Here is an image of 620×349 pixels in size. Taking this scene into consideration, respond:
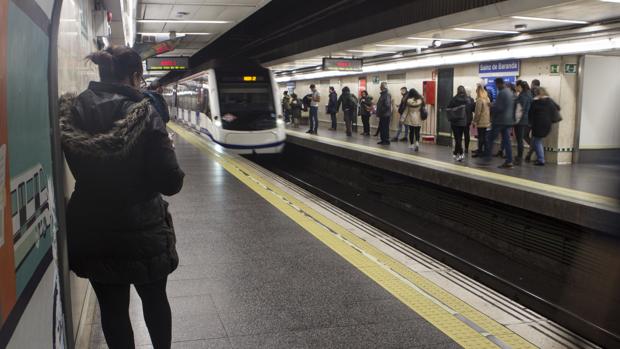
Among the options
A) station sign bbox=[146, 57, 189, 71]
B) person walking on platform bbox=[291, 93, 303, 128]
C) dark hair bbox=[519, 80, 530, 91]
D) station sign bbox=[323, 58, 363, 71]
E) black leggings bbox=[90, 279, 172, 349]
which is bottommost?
black leggings bbox=[90, 279, 172, 349]

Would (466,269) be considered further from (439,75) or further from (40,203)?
(439,75)

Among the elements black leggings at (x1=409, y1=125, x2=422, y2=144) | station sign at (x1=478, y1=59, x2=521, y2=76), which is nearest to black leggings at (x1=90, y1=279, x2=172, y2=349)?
station sign at (x1=478, y1=59, x2=521, y2=76)

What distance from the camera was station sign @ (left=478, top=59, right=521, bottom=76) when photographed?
38.2 ft

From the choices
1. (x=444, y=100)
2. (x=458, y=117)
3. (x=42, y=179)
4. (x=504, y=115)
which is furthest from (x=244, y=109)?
(x=42, y=179)

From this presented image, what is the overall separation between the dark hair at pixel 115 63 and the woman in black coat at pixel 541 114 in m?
9.06

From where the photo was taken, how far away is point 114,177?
219 cm

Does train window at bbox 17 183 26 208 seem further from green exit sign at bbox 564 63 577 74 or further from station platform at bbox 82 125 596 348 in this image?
green exit sign at bbox 564 63 577 74

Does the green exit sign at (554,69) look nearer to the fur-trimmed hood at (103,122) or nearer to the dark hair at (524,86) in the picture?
the dark hair at (524,86)

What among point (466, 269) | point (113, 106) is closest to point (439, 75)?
point (466, 269)

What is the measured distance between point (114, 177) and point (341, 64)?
13405 millimetres

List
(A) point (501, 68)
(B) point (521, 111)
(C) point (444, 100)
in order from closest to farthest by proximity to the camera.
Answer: (B) point (521, 111) < (A) point (501, 68) < (C) point (444, 100)

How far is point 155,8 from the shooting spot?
36.4 ft

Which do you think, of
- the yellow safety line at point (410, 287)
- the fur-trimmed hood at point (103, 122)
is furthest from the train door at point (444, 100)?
the fur-trimmed hood at point (103, 122)

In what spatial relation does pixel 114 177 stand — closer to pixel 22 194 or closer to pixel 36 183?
pixel 36 183
